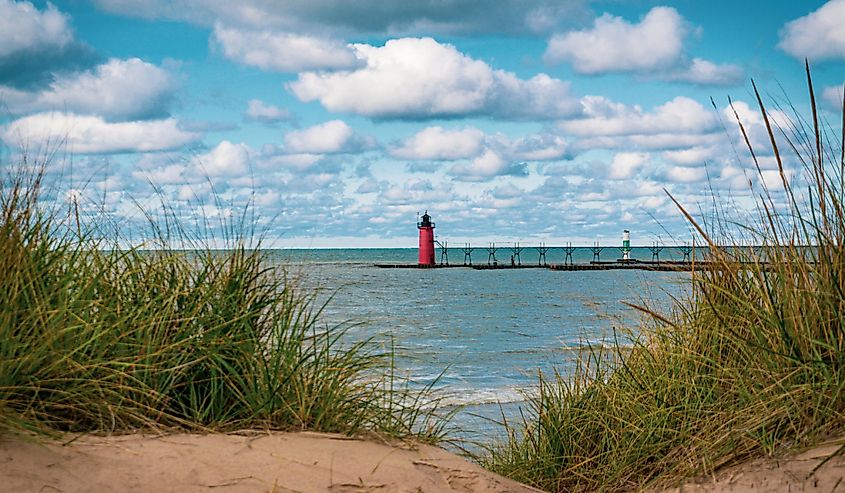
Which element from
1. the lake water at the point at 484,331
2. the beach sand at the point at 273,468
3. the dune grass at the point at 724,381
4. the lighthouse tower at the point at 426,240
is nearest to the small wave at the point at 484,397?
the lake water at the point at 484,331

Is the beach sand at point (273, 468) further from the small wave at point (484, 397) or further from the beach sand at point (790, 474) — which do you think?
the small wave at point (484, 397)

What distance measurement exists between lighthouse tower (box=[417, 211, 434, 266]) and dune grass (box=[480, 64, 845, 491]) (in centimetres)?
6822

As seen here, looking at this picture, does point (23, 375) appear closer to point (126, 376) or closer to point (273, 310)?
point (126, 376)

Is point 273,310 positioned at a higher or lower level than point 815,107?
lower

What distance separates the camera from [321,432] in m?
3.99

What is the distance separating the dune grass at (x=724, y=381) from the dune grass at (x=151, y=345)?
1224 mm

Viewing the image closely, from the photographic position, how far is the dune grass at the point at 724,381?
3.86 m

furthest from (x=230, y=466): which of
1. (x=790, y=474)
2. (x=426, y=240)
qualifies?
(x=426, y=240)

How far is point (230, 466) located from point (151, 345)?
77 centimetres

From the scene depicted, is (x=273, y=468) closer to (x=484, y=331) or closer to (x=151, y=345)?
(x=151, y=345)

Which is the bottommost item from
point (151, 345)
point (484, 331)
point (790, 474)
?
point (484, 331)

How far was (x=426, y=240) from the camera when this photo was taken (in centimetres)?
7681

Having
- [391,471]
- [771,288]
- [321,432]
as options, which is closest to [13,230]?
[321,432]

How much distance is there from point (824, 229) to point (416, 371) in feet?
34.0
